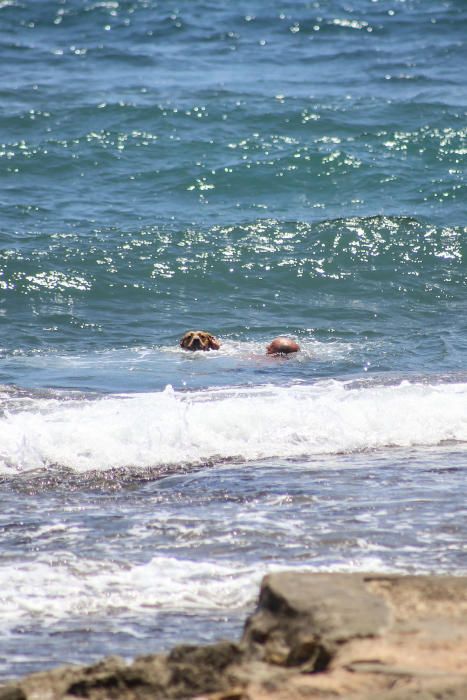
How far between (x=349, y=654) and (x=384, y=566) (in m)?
1.64

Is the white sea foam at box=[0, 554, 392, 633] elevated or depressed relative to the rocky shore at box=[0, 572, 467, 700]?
depressed

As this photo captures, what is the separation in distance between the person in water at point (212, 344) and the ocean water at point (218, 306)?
23 cm

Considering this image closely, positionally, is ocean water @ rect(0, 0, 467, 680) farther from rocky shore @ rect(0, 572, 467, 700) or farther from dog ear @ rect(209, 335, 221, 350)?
rocky shore @ rect(0, 572, 467, 700)

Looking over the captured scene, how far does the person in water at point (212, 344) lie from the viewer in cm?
983

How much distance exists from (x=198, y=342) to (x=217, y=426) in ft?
9.47

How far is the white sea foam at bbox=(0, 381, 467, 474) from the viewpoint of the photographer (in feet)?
22.1

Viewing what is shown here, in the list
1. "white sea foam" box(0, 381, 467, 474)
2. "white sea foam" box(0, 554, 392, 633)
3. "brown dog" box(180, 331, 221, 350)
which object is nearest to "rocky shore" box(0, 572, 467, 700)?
"white sea foam" box(0, 554, 392, 633)

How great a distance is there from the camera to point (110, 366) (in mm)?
9594

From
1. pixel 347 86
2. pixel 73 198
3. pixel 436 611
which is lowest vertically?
pixel 436 611

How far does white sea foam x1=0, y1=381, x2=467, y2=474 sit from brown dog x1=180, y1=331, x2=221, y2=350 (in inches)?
74.4

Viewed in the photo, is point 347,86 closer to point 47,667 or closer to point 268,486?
point 268,486

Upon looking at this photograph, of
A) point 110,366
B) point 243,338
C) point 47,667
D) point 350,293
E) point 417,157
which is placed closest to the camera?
point 47,667

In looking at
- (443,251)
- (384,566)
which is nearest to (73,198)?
(443,251)

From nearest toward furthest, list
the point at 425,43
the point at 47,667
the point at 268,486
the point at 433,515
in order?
the point at 47,667
the point at 433,515
the point at 268,486
the point at 425,43
